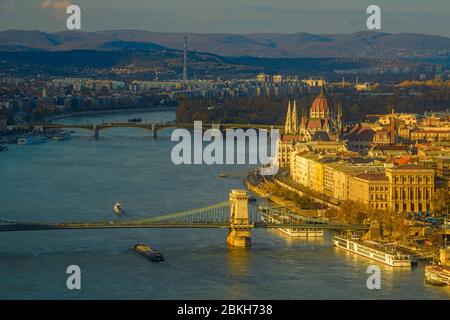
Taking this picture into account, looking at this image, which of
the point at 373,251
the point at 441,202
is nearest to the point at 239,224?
the point at 373,251

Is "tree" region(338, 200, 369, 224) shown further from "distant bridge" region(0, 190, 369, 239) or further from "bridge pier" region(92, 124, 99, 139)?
"bridge pier" region(92, 124, 99, 139)

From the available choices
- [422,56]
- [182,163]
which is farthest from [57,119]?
[422,56]

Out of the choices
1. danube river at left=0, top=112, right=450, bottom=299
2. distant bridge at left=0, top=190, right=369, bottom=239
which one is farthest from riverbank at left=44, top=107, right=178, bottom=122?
distant bridge at left=0, top=190, right=369, bottom=239

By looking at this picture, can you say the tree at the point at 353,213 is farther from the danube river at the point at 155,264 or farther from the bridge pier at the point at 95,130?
the bridge pier at the point at 95,130

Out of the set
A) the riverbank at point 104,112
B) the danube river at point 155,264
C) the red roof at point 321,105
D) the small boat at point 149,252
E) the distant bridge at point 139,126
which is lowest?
the riverbank at point 104,112

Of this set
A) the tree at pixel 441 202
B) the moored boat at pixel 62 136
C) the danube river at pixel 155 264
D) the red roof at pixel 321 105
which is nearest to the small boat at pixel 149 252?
the danube river at pixel 155 264

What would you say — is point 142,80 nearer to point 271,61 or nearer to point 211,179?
point 271,61
